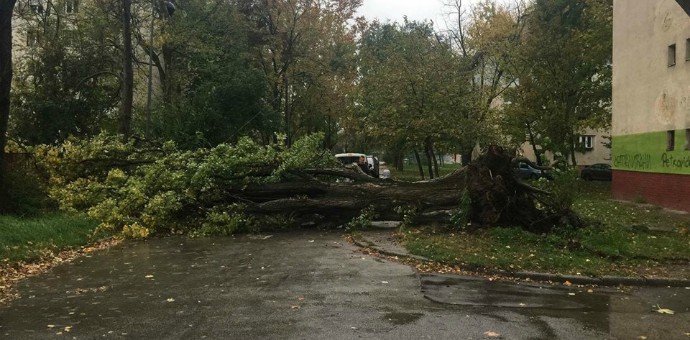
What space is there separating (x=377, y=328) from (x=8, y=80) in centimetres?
1196

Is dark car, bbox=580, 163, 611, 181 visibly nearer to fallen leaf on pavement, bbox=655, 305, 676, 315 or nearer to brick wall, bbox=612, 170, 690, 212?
brick wall, bbox=612, 170, 690, 212

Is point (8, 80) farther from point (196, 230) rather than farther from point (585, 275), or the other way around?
point (585, 275)

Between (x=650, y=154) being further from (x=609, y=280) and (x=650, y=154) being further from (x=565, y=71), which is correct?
(x=609, y=280)

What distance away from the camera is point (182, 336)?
5598 millimetres

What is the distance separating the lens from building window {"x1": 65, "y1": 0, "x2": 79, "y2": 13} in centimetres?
3028

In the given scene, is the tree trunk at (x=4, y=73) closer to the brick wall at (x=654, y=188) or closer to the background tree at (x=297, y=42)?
the background tree at (x=297, y=42)

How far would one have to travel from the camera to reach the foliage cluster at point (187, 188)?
13320 millimetres

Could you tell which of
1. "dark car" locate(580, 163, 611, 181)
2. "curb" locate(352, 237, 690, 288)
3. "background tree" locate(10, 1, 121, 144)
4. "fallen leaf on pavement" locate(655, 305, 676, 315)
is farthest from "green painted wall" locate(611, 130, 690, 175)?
"background tree" locate(10, 1, 121, 144)

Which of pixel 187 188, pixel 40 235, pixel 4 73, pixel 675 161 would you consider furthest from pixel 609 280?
pixel 4 73

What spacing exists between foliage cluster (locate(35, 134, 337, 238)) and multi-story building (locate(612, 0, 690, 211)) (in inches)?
442

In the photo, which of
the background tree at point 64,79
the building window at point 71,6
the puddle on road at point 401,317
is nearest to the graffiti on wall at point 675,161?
the puddle on road at point 401,317

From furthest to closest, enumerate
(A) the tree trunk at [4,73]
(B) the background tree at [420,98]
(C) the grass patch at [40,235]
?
(B) the background tree at [420,98] < (A) the tree trunk at [4,73] < (C) the grass patch at [40,235]

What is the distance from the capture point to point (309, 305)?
6750 mm

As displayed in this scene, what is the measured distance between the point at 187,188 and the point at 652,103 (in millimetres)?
15904
